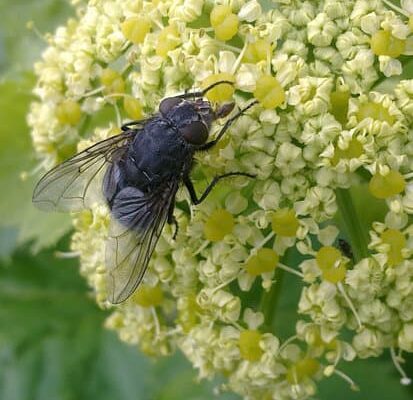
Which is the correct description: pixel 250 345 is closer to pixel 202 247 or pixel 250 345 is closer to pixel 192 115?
pixel 202 247

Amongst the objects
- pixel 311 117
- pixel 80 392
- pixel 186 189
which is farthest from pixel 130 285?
pixel 80 392

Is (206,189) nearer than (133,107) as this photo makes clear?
Yes

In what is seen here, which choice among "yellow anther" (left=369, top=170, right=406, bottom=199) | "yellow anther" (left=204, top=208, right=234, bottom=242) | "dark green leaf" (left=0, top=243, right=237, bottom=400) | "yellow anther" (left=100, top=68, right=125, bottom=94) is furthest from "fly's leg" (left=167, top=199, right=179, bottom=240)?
"dark green leaf" (left=0, top=243, right=237, bottom=400)

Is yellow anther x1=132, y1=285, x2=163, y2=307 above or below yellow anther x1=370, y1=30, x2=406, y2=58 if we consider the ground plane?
below

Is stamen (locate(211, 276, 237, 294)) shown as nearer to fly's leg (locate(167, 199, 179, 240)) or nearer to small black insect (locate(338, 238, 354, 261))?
fly's leg (locate(167, 199, 179, 240))

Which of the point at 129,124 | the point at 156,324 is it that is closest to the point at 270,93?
the point at 129,124

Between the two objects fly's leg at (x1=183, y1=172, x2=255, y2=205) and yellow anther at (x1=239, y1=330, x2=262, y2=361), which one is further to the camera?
yellow anther at (x1=239, y1=330, x2=262, y2=361)

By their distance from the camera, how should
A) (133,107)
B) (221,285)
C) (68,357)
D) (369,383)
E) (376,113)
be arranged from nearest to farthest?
(376,113) < (221,285) < (133,107) < (369,383) < (68,357)
